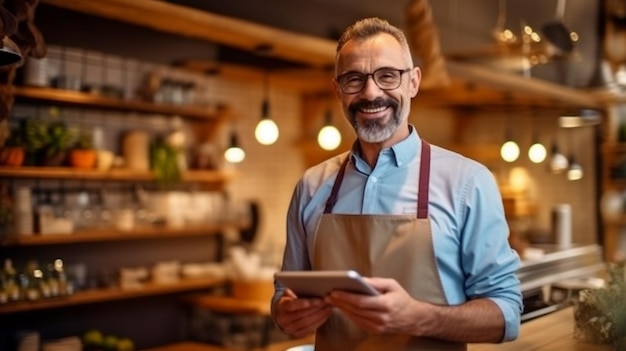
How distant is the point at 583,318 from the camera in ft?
8.67

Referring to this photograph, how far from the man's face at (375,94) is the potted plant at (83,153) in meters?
3.40

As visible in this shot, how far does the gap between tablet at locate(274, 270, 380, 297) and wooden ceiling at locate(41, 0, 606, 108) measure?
2521mm

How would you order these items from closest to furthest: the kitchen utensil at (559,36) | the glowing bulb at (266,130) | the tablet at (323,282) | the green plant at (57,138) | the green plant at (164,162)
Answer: the tablet at (323,282)
the green plant at (57,138)
the kitchen utensil at (559,36)
the glowing bulb at (266,130)
the green plant at (164,162)

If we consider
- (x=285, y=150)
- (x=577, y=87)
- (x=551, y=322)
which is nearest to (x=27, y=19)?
(x=551, y=322)

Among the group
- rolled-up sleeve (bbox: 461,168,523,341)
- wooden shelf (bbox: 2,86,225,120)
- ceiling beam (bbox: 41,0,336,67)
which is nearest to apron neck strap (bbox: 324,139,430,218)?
rolled-up sleeve (bbox: 461,168,523,341)

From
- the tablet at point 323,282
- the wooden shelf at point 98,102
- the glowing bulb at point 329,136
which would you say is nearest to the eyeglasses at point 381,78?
the tablet at point 323,282

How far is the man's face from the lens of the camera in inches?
76.5

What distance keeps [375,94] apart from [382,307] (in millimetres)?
561

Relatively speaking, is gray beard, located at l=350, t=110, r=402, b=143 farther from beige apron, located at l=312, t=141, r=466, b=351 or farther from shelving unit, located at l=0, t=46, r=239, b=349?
shelving unit, located at l=0, t=46, r=239, b=349

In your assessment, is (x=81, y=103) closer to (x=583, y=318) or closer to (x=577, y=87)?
(x=583, y=318)

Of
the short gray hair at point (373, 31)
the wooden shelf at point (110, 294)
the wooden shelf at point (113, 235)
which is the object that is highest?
the short gray hair at point (373, 31)

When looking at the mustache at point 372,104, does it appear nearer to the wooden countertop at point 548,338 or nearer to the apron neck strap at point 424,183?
the apron neck strap at point 424,183

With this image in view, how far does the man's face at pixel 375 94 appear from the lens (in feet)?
6.38

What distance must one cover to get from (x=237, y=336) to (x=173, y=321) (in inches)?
23.5
